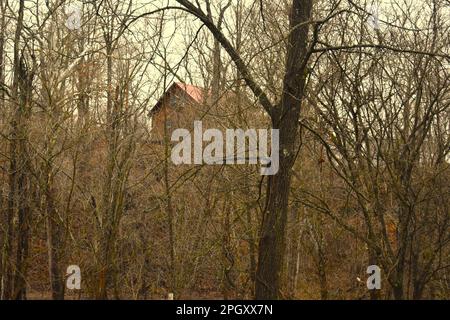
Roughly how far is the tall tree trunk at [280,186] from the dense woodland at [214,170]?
2.02 metres

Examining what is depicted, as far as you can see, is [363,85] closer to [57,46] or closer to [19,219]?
[57,46]

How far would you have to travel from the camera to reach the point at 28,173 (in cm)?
1066

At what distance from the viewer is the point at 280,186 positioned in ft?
17.3

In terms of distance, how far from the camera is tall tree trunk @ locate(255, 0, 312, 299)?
17.2 feet

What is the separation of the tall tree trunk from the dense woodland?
2021mm

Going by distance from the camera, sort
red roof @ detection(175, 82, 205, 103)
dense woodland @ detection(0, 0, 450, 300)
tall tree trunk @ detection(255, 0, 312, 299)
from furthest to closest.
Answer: red roof @ detection(175, 82, 205, 103)
dense woodland @ detection(0, 0, 450, 300)
tall tree trunk @ detection(255, 0, 312, 299)

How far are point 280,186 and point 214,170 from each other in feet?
17.8
